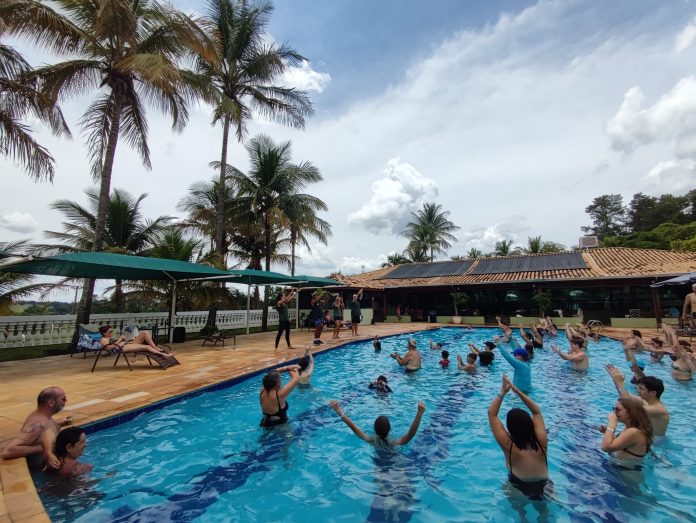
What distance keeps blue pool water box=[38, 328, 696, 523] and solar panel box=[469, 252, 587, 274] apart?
639 inches

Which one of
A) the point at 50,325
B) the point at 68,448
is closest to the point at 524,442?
the point at 68,448

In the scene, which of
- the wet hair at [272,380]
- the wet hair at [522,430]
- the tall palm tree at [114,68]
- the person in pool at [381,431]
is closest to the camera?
the wet hair at [522,430]

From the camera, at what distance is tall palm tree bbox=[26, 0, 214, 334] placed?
31.7ft

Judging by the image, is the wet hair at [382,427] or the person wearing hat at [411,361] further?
the person wearing hat at [411,361]

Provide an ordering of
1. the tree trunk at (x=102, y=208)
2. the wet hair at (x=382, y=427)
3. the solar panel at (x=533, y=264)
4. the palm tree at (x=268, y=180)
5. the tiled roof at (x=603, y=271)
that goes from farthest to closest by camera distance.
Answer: the solar panel at (x=533, y=264)
the palm tree at (x=268, y=180)
the tiled roof at (x=603, y=271)
the tree trunk at (x=102, y=208)
the wet hair at (x=382, y=427)

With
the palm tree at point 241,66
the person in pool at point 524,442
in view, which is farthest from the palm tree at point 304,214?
the person in pool at point 524,442

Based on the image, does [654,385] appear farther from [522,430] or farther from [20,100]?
[20,100]

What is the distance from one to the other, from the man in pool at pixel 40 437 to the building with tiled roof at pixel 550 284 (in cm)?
1767

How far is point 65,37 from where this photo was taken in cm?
988

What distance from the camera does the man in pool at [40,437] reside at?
3502mm

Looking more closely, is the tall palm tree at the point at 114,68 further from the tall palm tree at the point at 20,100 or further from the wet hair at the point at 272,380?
the wet hair at the point at 272,380

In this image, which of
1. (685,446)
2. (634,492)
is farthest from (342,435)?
(685,446)

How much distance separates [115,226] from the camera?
1703cm

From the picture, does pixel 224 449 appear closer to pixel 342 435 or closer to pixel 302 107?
pixel 342 435
